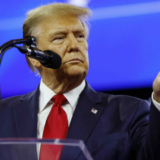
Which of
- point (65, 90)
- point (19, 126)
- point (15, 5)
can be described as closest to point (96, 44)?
point (65, 90)

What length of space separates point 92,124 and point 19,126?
42 cm

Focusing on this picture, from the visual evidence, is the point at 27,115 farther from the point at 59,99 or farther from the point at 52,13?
the point at 52,13

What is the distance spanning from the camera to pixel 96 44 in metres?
2.23

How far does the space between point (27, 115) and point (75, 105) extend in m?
0.28

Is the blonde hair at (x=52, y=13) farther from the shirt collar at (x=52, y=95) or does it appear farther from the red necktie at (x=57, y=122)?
the red necktie at (x=57, y=122)

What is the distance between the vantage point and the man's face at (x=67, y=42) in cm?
183

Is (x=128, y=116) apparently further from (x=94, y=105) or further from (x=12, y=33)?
(x=12, y=33)

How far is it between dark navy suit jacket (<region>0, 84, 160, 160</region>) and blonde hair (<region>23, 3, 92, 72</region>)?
0.44 m

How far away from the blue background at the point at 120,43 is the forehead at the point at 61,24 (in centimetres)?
22

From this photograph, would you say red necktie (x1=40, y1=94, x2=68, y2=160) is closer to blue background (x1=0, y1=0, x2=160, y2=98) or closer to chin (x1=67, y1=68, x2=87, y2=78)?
chin (x1=67, y1=68, x2=87, y2=78)

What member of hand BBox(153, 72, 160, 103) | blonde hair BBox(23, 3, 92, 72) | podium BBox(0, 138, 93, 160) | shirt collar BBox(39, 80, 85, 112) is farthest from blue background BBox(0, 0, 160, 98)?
podium BBox(0, 138, 93, 160)

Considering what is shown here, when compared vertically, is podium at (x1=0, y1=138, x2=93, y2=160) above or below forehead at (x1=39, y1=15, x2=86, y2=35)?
below

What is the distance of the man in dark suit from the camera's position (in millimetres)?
1633

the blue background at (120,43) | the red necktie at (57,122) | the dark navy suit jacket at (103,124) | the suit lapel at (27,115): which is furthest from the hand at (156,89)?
the blue background at (120,43)
